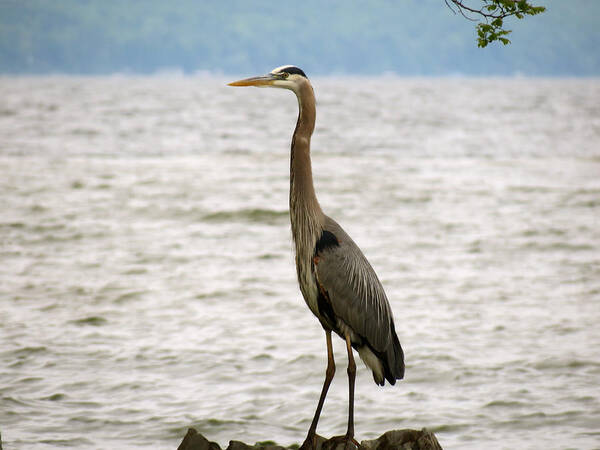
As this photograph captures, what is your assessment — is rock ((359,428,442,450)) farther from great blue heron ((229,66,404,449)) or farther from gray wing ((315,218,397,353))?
gray wing ((315,218,397,353))

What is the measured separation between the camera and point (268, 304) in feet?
43.0

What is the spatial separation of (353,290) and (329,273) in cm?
21

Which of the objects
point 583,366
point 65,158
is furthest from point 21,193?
point 583,366

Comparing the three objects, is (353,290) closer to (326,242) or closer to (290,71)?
(326,242)

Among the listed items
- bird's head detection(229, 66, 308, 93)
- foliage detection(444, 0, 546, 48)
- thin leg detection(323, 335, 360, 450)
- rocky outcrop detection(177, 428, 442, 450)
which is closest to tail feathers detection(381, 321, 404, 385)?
thin leg detection(323, 335, 360, 450)

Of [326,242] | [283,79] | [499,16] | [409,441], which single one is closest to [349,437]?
[409,441]

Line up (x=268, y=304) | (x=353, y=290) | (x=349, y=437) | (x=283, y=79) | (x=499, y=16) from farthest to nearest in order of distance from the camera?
(x=268, y=304) → (x=353, y=290) → (x=349, y=437) → (x=283, y=79) → (x=499, y=16)

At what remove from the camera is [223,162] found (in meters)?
33.9

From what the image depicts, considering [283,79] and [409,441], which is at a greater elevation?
[283,79]

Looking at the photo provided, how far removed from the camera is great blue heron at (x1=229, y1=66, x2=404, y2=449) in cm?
587

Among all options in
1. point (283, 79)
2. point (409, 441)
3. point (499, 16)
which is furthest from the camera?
point (283, 79)

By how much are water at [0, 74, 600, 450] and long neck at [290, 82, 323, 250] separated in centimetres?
297

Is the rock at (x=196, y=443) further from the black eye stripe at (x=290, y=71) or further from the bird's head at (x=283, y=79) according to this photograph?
the black eye stripe at (x=290, y=71)

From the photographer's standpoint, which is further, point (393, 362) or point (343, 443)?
point (393, 362)
